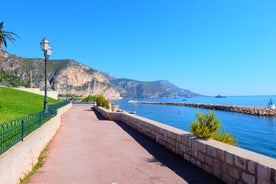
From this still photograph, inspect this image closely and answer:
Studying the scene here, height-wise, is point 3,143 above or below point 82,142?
above

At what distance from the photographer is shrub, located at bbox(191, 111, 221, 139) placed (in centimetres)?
705

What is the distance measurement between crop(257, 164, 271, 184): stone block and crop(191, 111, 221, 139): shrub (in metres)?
2.41

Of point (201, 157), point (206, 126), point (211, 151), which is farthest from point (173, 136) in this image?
point (211, 151)

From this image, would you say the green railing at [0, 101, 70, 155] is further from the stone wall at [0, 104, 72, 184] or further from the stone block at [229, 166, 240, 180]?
the stone block at [229, 166, 240, 180]

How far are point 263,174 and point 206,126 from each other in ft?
9.38

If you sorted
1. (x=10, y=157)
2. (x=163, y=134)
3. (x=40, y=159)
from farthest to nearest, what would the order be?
(x=163, y=134)
(x=40, y=159)
(x=10, y=157)

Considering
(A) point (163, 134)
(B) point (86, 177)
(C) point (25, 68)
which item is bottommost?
(B) point (86, 177)

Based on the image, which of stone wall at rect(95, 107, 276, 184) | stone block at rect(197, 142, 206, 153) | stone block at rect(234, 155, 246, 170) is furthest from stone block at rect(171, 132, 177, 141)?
stone block at rect(234, 155, 246, 170)

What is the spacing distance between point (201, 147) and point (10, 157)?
14.8 feet

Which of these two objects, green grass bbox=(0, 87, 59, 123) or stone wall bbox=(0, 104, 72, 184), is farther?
green grass bbox=(0, 87, 59, 123)

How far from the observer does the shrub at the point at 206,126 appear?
705cm

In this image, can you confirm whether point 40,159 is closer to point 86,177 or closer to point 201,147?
point 86,177

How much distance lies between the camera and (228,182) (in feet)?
17.9

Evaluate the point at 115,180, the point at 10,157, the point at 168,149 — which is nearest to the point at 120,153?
the point at 168,149
